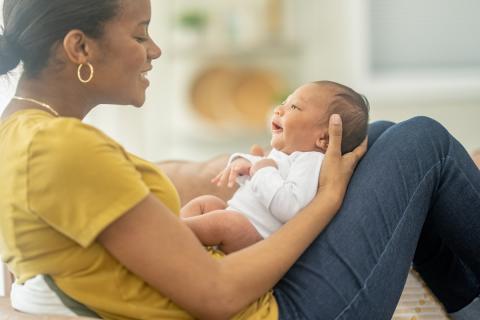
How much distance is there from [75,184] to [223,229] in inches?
16.5

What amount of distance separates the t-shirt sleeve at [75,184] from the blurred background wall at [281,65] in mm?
3505

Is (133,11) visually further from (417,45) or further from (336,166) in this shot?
(417,45)

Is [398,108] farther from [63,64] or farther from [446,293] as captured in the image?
[63,64]

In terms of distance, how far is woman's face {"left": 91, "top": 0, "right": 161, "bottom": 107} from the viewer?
142 cm

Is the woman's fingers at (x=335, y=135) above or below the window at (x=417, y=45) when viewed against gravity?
above

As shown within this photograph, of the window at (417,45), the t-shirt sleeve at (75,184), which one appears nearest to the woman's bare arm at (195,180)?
the t-shirt sleeve at (75,184)

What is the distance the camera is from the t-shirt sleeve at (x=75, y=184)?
1.18m

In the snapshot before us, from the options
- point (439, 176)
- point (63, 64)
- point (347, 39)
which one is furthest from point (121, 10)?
point (347, 39)

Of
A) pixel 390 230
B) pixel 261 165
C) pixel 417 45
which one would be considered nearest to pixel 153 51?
pixel 261 165

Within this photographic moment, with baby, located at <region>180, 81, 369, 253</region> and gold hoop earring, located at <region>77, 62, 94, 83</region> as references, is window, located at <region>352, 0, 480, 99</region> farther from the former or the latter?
gold hoop earring, located at <region>77, 62, 94, 83</region>

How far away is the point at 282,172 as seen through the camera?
5.29ft

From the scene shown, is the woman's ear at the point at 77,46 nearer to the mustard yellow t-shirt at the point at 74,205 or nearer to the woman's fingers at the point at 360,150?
the mustard yellow t-shirt at the point at 74,205

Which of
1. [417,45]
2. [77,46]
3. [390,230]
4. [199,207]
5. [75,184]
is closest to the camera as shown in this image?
[75,184]

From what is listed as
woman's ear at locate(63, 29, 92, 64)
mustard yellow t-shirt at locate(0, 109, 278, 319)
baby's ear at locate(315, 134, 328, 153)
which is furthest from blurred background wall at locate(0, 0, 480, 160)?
mustard yellow t-shirt at locate(0, 109, 278, 319)
